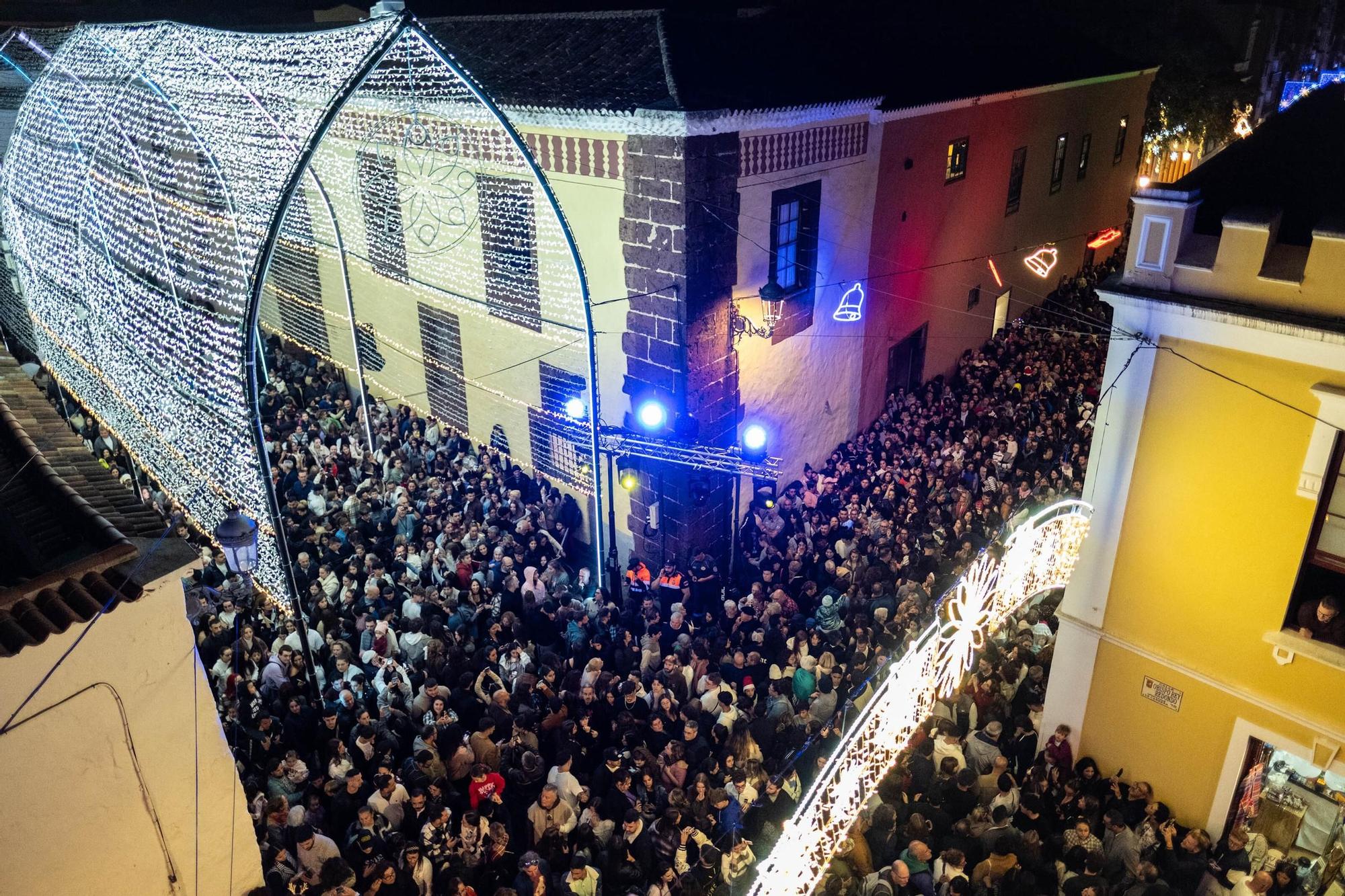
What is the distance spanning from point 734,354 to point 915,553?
3407mm

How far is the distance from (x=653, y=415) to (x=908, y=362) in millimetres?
7340

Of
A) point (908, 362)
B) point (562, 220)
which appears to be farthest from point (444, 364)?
point (908, 362)

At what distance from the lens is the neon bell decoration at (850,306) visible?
13.5 meters

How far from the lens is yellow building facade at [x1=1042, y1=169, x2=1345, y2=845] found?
20.6 feet

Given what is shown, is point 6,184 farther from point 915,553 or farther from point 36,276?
point 915,553

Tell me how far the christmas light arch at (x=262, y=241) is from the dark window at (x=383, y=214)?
0.05 m

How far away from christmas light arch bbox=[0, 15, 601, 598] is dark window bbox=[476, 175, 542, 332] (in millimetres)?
39

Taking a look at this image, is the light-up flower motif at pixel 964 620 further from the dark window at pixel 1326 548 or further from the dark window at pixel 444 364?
the dark window at pixel 444 364

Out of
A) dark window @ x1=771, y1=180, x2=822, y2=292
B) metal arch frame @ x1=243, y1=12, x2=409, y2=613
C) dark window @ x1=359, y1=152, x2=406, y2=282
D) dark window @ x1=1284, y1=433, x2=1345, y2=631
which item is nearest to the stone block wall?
dark window @ x1=771, y1=180, x2=822, y2=292

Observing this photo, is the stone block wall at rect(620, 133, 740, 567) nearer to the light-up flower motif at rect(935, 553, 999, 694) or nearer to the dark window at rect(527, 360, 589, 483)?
the dark window at rect(527, 360, 589, 483)

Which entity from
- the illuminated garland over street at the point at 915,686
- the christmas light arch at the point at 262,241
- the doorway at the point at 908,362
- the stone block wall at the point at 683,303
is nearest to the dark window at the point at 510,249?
the christmas light arch at the point at 262,241

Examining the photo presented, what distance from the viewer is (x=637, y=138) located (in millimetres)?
10133

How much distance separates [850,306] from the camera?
13.7 m

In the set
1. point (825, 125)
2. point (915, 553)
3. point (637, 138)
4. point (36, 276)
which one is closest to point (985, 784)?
point (915, 553)
